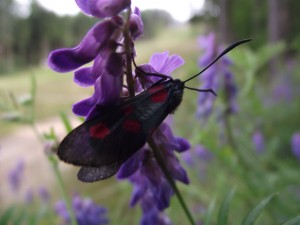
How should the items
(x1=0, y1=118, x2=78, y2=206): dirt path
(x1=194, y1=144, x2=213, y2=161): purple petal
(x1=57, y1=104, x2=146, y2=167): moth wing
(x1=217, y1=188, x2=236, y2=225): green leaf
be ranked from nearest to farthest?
(x1=57, y1=104, x2=146, y2=167): moth wing
(x1=217, y1=188, x2=236, y2=225): green leaf
(x1=194, y1=144, x2=213, y2=161): purple petal
(x1=0, y1=118, x2=78, y2=206): dirt path

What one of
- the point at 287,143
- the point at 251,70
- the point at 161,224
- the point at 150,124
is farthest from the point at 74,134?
the point at 287,143

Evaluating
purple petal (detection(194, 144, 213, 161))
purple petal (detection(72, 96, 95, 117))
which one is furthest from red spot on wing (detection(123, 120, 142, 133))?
purple petal (detection(194, 144, 213, 161))

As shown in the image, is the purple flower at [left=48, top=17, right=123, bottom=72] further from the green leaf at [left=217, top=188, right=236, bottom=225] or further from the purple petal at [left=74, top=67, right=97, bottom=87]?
the green leaf at [left=217, top=188, right=236, bottom=225]

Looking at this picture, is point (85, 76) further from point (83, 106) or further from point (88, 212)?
point (88, 212)

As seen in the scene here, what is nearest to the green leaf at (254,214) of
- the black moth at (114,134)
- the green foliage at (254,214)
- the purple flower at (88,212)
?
the green foliage at (254,214)

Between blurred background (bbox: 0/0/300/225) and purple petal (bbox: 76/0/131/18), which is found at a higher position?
purple petal (bbox: 76/0/131/18)

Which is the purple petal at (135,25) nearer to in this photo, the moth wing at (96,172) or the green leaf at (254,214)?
the moth wing at (96,172)

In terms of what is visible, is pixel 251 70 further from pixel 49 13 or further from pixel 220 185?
pixel 49 13
